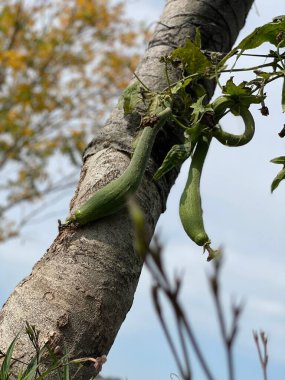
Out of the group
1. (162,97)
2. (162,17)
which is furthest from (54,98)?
(162,97)

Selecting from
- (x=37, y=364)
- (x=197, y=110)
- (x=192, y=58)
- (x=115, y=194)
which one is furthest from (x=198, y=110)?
(x=37, y=364)

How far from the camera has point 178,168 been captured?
1.67 m

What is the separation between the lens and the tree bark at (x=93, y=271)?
4.35 ft

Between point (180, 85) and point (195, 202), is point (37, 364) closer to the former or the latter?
point (195, 202)

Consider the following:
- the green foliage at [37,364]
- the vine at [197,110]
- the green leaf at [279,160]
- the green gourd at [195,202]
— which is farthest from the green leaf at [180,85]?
the green foliage at [37,364]

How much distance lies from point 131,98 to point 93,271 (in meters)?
0.46

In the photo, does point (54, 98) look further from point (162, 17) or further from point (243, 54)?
point (243, 54)

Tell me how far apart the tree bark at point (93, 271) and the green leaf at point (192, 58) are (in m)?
0.13

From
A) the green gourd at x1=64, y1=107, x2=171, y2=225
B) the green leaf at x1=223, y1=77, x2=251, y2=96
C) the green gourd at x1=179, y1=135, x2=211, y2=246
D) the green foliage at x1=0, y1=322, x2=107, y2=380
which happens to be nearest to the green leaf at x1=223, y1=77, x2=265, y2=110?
the green leaf at x1=223, y1=77, x2=251, y2=96

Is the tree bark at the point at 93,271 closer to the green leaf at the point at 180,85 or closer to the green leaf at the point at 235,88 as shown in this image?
the green leaf at the point at 180,85

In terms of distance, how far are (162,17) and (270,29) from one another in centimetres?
61

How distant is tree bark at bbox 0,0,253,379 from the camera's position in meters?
1.33

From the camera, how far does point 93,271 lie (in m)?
1.38

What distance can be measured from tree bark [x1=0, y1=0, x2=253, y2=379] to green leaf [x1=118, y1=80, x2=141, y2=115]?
0.04 metres
